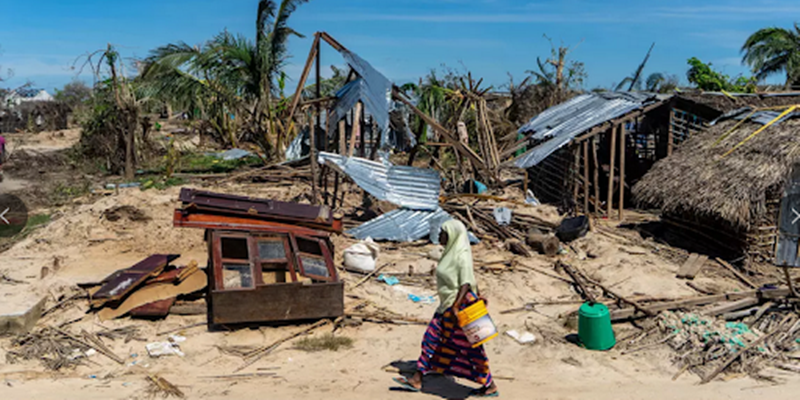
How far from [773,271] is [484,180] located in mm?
6668

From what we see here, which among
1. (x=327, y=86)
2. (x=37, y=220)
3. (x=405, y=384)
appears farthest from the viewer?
(x=327, y=86)

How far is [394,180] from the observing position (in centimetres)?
1128

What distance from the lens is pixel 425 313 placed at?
745 cm

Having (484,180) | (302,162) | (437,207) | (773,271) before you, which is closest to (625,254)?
(773,271)

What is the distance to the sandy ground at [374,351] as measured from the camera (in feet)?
17.5

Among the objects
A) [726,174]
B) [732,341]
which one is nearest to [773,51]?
[726,174]

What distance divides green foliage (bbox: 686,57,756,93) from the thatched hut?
14147 millimetres

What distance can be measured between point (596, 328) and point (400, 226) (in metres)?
4.92

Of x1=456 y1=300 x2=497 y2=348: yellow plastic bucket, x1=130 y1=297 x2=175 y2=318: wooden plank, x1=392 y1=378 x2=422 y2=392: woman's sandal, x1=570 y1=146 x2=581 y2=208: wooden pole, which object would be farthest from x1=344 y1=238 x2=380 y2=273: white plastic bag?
x1=570 y1=146 x2=581 y2=208: wooden pole

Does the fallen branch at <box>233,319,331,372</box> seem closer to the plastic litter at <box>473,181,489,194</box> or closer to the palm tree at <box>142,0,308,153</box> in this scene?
the plastic litter at <box>473,181,489,194</box>

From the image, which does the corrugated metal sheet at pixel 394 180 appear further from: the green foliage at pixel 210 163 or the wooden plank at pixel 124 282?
the green foliage at pixel 210 163

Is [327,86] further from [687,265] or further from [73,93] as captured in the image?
[73,93]

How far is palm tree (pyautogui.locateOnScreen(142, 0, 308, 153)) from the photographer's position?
17156mm

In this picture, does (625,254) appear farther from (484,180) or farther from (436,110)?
(436,110)
